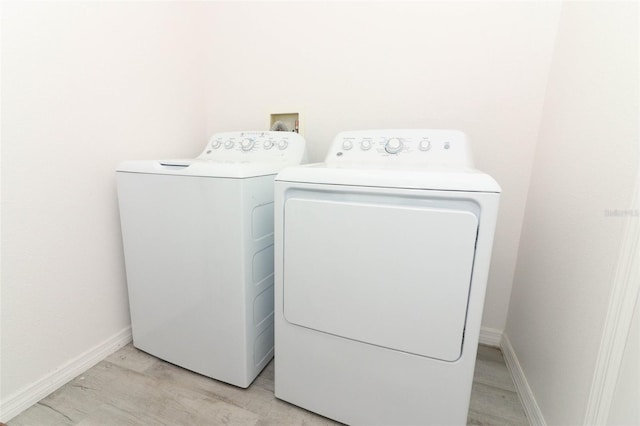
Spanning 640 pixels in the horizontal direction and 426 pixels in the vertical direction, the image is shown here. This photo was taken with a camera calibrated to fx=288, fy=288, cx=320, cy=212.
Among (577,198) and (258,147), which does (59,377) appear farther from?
(577,198)

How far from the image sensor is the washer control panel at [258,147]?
132 centimetres

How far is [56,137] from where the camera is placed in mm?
1052

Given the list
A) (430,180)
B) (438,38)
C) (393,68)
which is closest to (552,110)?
(438,38)

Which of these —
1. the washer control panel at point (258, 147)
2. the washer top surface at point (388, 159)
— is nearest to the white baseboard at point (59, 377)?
the washer control panel at point (258, 147)

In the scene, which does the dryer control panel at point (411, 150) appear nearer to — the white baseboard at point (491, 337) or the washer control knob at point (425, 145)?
the washer control knob at point (425, 145)

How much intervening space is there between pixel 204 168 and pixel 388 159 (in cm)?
68

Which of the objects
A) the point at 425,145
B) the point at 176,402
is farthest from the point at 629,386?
the point at 176,402

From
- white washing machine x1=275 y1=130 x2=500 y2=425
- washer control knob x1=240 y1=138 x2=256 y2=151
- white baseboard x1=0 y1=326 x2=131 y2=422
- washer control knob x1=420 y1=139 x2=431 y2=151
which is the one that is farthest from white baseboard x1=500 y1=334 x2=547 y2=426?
white baseboard x1=0 y1=326 x2=131 y2=422

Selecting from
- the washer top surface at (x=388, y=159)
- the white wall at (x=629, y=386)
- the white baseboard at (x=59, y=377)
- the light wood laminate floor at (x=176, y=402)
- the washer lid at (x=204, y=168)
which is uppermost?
the washer top surface at (x=388, y=159)

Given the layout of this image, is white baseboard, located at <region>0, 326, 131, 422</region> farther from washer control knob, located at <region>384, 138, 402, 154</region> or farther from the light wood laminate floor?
washer control knob, located at <region>384, 138, 402, 154</region>

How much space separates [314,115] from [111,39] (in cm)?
93

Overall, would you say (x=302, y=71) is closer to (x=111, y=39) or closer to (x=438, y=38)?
(x=438, y=38)

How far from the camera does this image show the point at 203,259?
3.55 ft

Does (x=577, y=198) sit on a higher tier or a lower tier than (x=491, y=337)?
higher
